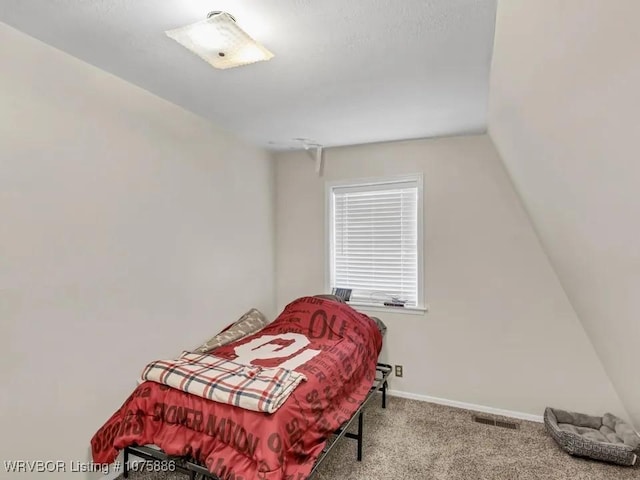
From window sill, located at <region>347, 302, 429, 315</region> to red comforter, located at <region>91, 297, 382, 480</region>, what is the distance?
867 mm

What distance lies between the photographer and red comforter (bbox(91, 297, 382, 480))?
1609mm

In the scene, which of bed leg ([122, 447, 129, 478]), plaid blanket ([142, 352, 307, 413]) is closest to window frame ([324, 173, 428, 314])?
plaid blanket ([142, 352, 307, 413])

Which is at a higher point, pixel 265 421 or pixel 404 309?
pixel 404 309

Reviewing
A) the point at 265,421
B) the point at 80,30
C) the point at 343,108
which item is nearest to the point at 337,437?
the point at 265,421

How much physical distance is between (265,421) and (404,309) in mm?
1988

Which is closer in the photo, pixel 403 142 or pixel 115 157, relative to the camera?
pixel 115 157

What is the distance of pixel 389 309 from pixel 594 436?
5.60 feet

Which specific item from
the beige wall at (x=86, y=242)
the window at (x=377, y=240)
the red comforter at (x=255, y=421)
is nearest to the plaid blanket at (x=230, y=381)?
the red comforter at (x=255, y=421)

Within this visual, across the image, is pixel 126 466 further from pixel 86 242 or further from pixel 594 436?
pixel 594 436

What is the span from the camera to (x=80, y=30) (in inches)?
66.6

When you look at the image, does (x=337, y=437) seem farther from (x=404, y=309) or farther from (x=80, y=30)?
(x=80, y=30)

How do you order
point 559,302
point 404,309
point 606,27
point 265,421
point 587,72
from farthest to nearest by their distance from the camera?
1. point 404,309
2. point 559,302
3. point 265,421
4. point 587,72
5. point 606,27

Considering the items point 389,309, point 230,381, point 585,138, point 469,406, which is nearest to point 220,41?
point 585,138

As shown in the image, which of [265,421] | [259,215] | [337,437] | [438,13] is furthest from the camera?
[259,215]
